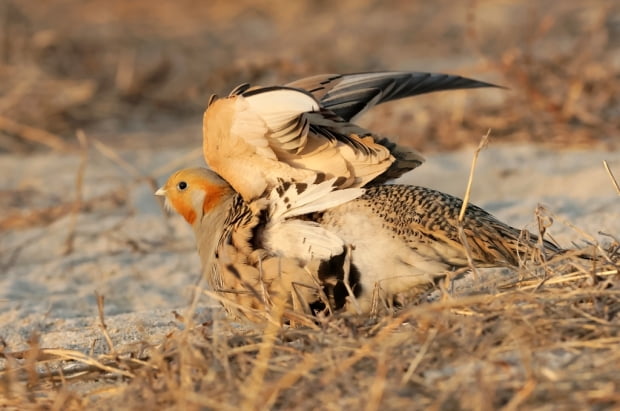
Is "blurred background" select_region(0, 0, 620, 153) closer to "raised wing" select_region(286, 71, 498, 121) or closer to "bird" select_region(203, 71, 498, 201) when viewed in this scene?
"raised wing" select_region(286, 71, 498, 121)

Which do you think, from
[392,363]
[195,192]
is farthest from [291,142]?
[392,363]

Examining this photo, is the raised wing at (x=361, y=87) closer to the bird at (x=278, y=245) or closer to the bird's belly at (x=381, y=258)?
the bird at (x=278, y=245)

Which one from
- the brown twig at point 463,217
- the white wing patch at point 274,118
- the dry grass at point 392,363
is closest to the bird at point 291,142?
the white wing patch at point 274,118

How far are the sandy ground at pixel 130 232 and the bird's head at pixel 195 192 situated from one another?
14.4 inches

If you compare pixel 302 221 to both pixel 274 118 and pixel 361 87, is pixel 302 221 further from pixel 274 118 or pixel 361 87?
pixel 361 87

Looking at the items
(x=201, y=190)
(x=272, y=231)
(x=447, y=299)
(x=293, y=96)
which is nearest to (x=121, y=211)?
(x=201, y=190)

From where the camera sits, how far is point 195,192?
11.7 ft

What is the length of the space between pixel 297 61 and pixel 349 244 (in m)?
4.91

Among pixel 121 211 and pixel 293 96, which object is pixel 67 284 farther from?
pixel 293 96

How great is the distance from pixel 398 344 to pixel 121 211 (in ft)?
11.8

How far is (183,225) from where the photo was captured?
535 centimetres

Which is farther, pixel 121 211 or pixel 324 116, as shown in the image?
pixel 121 211

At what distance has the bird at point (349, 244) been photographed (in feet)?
9.71

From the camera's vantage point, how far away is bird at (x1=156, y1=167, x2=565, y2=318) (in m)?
2.96
